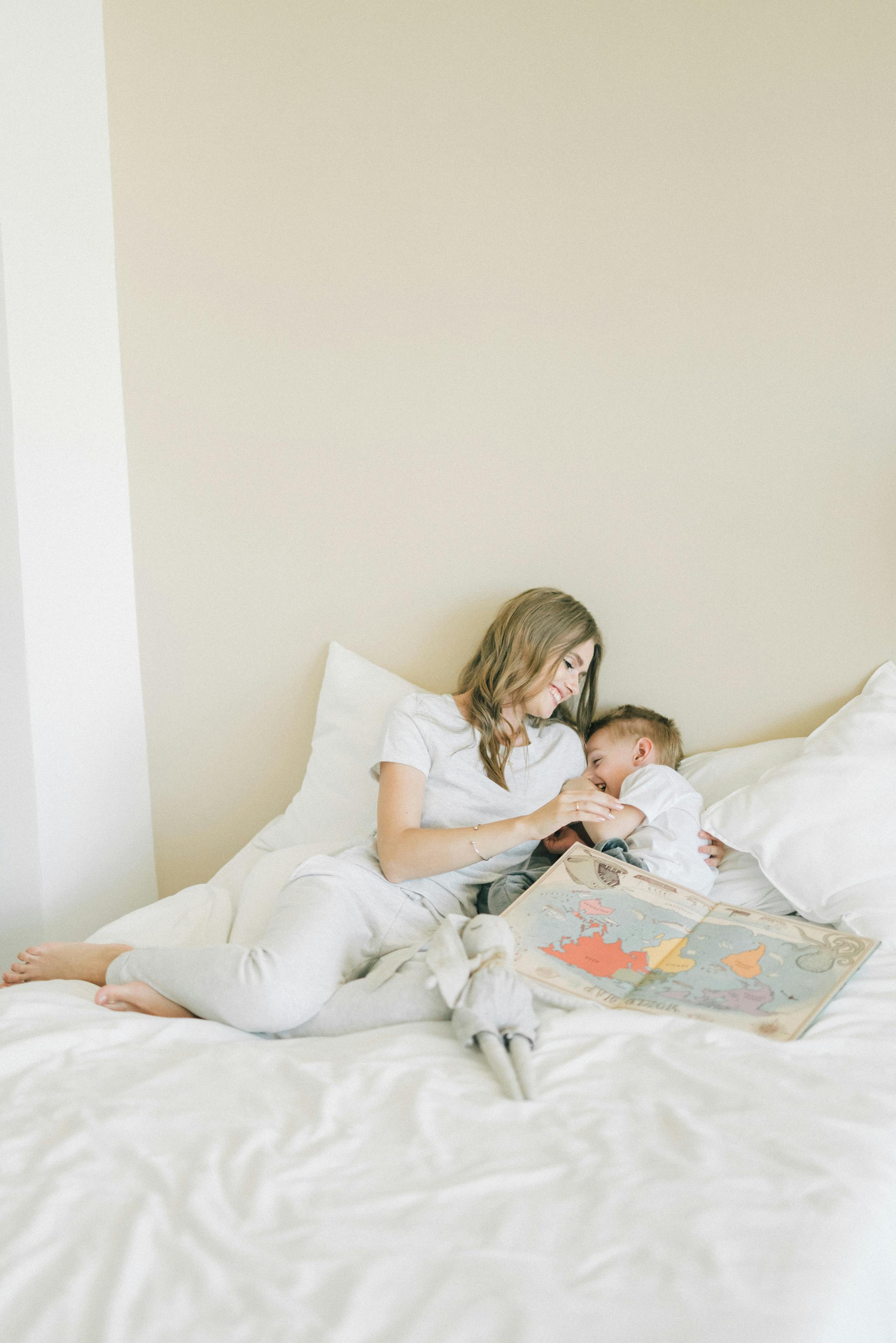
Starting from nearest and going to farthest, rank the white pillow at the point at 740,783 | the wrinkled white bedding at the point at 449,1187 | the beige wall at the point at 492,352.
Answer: the wrinkled white bedding at the point at 449,1187
the white pillow at the point at 740,783
the beige wall at the point at 492,352

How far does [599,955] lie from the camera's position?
129 centimetres

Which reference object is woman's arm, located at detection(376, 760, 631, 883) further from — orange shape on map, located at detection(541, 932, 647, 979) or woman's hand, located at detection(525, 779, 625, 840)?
orange shape on map, located at detection(541, 932, 647, 979)

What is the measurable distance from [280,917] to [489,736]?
480mm

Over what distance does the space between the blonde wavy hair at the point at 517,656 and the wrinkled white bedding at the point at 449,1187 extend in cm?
57

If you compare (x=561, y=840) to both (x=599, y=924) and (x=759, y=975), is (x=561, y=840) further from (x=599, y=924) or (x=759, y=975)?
(x=759, y=975)

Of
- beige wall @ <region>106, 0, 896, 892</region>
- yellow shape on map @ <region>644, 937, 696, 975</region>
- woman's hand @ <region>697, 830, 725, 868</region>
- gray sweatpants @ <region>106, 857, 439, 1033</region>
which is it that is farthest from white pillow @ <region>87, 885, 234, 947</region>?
woman's hand @ <region>697, 830, 725, 868</region>

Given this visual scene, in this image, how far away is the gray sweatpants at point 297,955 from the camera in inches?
48.9

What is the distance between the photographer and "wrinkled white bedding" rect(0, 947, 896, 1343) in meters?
0.71

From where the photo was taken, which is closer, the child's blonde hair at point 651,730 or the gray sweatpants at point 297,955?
the gray sweatpants at point 297,955

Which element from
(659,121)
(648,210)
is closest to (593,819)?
(648,210)

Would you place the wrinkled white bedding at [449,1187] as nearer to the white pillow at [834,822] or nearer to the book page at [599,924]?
the book page at [599,924]

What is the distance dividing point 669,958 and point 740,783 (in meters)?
0.46

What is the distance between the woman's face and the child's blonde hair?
4.2 inches

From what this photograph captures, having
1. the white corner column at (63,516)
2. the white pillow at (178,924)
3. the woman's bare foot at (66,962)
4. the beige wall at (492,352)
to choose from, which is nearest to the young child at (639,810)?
the beige wall at (492,352)
